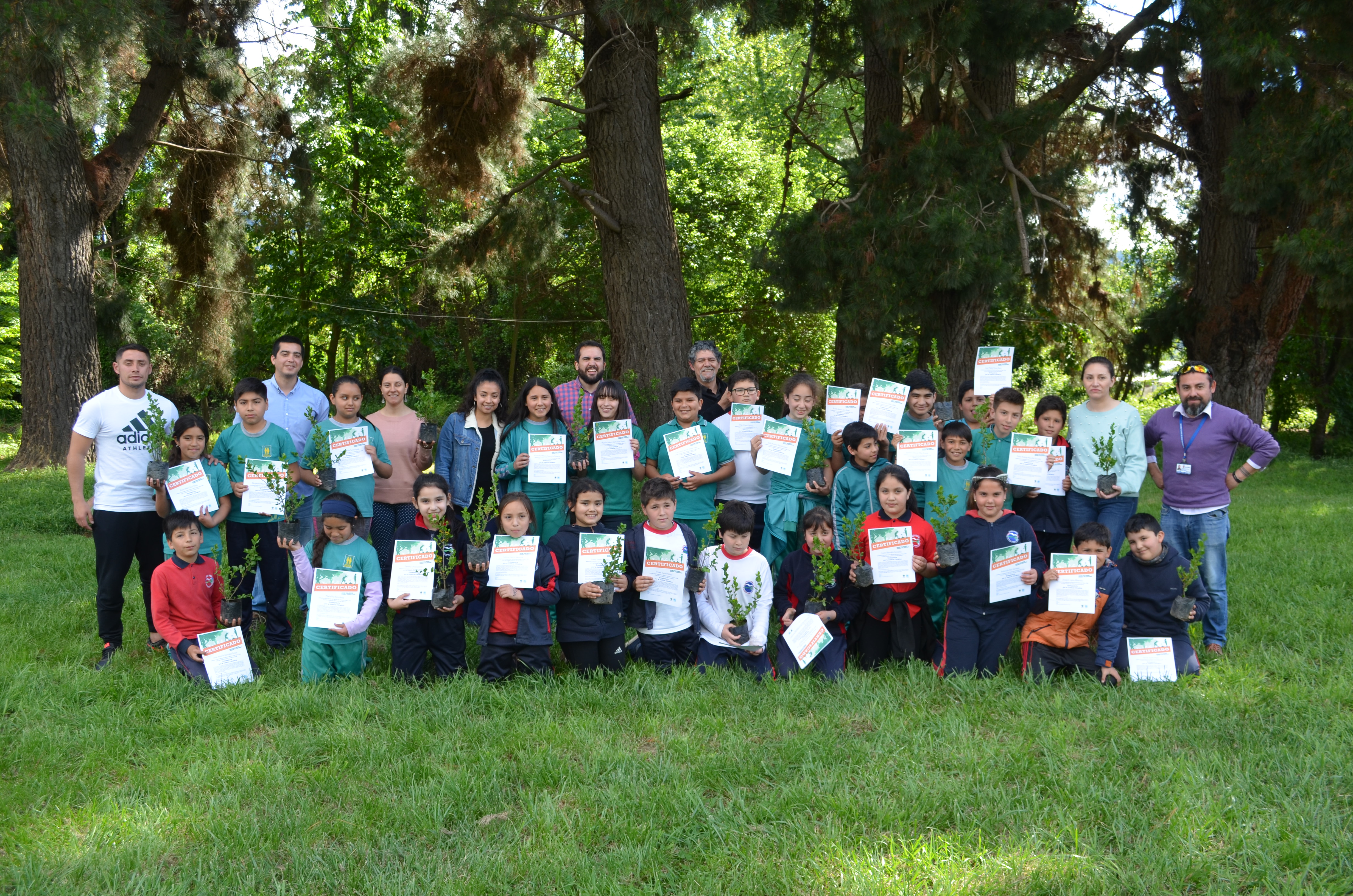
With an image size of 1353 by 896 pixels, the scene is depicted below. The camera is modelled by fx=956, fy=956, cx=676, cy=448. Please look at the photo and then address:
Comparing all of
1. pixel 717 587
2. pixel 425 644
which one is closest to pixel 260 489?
pixel 425 644

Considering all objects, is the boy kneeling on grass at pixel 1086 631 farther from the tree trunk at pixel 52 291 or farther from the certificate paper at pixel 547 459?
the tree trunk at pixel 52 291

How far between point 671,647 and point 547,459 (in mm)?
1384

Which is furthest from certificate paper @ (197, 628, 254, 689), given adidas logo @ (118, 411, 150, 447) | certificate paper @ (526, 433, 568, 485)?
certificate paper @ (526, 433, 568, 485)

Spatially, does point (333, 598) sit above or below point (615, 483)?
below

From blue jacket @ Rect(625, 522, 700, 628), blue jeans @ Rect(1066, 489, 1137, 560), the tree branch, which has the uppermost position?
the tree branch

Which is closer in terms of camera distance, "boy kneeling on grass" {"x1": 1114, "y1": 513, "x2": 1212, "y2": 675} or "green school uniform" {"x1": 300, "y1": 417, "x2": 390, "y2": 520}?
"boy kneeling on grass" {"x1": 1114, "y1": 513, "x2": 1212, "y2": 675}

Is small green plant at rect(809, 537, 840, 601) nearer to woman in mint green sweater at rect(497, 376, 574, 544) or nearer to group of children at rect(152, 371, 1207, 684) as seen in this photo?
group of children at rect(152, 371, 1207, 684)

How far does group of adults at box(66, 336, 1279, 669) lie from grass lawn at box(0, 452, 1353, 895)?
0.62 m

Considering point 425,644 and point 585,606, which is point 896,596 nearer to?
point 585,606

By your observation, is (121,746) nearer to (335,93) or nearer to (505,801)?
(505,801)

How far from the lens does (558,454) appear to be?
19.5 ft

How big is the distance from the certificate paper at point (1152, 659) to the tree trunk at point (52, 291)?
44.0 ft

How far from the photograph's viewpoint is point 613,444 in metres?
6.01

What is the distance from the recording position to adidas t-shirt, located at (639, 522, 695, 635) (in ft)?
18.1
